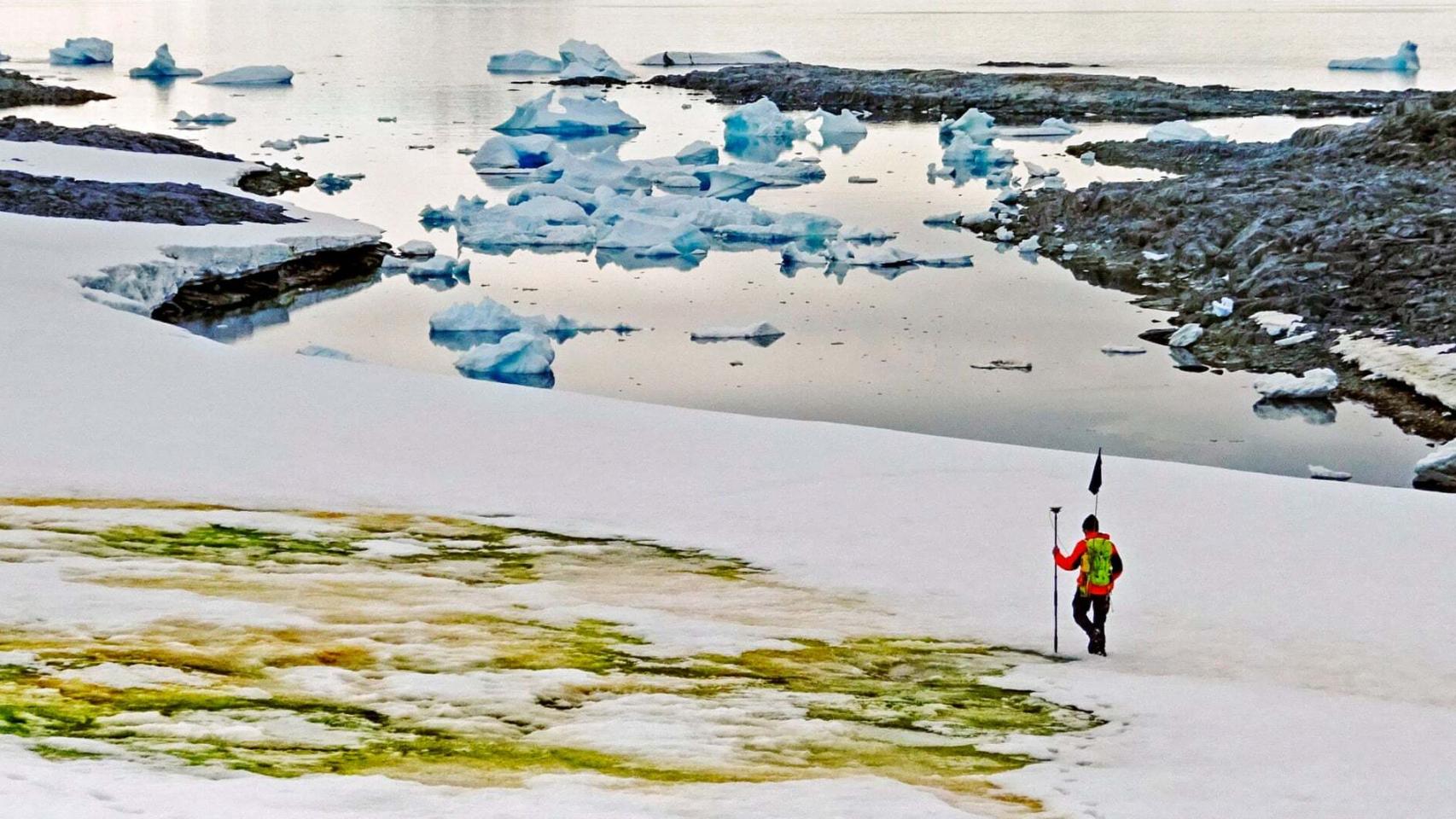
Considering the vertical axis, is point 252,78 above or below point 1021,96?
above

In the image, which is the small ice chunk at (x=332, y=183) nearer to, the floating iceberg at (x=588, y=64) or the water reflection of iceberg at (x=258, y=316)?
the water reflection of iceberg at (x=258, y=316)

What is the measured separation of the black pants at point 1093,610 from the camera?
989 centimetres

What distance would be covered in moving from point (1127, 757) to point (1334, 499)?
26.3ft

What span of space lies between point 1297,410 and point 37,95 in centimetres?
5549

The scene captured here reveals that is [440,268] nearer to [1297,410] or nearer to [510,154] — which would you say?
[510,154]

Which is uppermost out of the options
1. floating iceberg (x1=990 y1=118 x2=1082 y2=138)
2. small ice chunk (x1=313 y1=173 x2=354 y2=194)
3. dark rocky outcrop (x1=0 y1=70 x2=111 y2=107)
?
dark rocky outcrop (x1=0 y1=70 x2=111 y2=107)

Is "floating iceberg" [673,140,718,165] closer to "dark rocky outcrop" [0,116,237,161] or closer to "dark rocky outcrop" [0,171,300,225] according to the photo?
"dark rocky outcrop" [0,116,237,161]

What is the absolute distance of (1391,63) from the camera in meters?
80.0

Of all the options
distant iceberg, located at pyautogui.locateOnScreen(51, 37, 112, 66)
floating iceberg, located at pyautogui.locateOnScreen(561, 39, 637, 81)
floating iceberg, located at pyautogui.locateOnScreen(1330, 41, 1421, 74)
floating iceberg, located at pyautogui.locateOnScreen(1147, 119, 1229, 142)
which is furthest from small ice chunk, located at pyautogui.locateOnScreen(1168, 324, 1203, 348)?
distant iceberg, located at pyautogui.locateOnScreen(51, 37, 112, 66)

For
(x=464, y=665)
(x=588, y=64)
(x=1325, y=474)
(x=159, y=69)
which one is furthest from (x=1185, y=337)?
(x=159, y=69)

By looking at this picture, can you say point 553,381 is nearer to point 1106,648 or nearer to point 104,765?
point 1106,648

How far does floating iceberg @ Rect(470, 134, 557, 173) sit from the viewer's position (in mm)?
46250

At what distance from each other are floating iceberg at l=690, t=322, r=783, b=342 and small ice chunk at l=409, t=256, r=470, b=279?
22.1 ft

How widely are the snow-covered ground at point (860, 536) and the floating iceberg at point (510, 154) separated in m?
23.6
